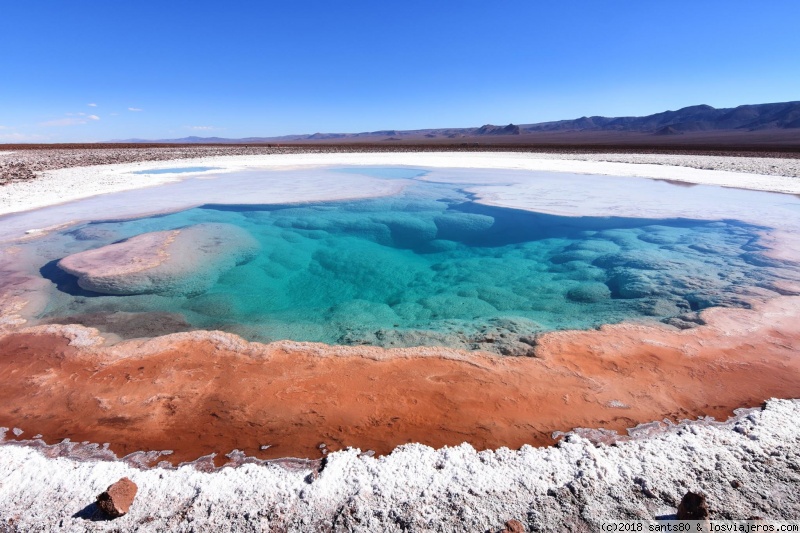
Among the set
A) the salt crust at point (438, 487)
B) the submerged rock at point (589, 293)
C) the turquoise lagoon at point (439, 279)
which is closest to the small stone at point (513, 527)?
the salt crust at point (438, 487)

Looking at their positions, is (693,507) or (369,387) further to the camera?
(369,387)

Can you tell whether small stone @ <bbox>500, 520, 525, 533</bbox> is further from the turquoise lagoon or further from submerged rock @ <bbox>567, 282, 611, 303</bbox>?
submerged rock @ <bbox>567, 282, 611, 303</bbox>

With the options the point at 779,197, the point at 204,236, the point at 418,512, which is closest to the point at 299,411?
the point at 418,512

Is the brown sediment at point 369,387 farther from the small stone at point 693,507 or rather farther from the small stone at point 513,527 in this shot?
the small stone at point 693,507

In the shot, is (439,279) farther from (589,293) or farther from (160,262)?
(160,262)

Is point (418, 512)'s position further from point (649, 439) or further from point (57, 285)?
point (57, 285)

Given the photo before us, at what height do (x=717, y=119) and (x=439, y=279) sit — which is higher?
(x=717, y=119)

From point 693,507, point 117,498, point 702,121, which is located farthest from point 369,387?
point 702,121

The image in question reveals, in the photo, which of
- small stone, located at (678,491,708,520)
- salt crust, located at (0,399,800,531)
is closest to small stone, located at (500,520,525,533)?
salt crust, located at (0,399,800,531)
